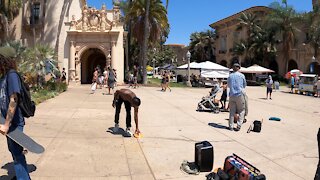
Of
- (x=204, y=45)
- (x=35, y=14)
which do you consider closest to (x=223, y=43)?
(x=204, y=45)

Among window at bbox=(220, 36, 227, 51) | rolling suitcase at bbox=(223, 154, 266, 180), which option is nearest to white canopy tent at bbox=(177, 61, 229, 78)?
window at bbox=(220, 36, 227, 51)

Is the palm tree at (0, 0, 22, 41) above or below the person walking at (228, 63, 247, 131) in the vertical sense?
above

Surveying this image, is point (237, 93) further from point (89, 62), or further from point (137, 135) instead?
point (89, 62)

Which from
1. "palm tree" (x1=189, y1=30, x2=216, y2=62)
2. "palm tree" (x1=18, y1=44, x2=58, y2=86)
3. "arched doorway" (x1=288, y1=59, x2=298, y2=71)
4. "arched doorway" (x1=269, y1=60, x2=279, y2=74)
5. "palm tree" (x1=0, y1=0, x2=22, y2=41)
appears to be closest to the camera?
"palm tree" (x1=18, y1=44, x2=58, y2=86)

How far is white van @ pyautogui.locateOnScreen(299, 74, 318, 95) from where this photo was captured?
24.2 metres

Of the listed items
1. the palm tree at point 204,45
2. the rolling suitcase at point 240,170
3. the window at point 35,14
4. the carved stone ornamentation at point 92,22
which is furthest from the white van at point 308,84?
the palm tree at point 204,45

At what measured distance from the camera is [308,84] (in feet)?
81.8

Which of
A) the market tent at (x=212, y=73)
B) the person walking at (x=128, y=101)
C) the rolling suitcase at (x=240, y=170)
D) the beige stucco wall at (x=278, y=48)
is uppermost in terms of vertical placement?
the beige stucco wall at (x=278, y=48)

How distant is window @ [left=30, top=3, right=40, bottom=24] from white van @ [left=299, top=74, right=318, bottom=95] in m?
24.9

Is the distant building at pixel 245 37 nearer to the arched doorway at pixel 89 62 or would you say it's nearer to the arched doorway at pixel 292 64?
the arched doorway at pixel 292 64

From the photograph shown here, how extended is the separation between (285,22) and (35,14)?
30096mm

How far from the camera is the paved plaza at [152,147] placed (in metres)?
5.21

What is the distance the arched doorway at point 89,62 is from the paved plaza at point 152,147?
22.9m

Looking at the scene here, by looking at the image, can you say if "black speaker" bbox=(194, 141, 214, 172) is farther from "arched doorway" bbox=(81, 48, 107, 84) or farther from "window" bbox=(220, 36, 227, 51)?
"window" bbox=(220, 36, 227, 51)
